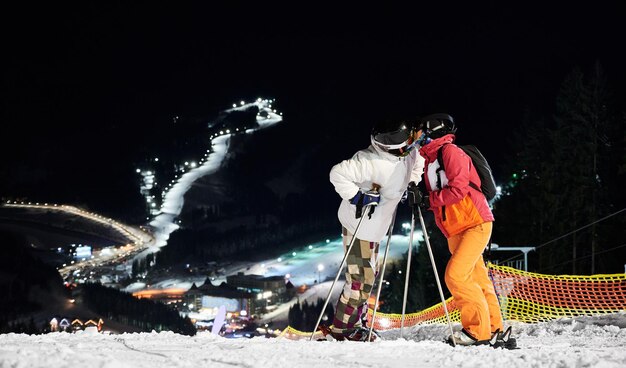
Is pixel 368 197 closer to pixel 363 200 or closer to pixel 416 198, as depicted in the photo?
pixel 363 200

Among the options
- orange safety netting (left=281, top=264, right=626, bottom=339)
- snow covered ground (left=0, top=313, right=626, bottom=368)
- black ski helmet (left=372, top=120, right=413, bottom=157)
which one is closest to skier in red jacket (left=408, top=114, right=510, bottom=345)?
black ski helmet (left=372, top=120, right=413, bottom=157)

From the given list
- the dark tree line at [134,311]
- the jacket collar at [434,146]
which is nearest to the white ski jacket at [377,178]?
the jacket collar at [434,146]

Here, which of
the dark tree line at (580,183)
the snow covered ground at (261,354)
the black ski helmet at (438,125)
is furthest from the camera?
the dark tree line at (580,183)

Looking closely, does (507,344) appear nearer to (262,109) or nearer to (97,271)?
(97,271)

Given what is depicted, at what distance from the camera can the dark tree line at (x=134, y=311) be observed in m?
67.7

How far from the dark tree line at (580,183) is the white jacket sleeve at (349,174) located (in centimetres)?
2114

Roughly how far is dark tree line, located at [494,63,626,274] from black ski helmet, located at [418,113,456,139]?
68.9ft

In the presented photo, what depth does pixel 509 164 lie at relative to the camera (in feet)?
138

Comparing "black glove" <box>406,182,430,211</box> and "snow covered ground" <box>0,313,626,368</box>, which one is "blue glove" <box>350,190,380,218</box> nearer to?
"black glove" <box>406,182,430,211</box>

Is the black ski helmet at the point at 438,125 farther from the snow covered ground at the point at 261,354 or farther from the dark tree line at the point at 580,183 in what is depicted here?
the dark tree line at the point at 580,183

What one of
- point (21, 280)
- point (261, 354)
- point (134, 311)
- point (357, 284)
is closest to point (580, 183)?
point (357, 284)

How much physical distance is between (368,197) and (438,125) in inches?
33.3

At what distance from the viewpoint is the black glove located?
4.96 meters

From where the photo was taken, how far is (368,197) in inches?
204
